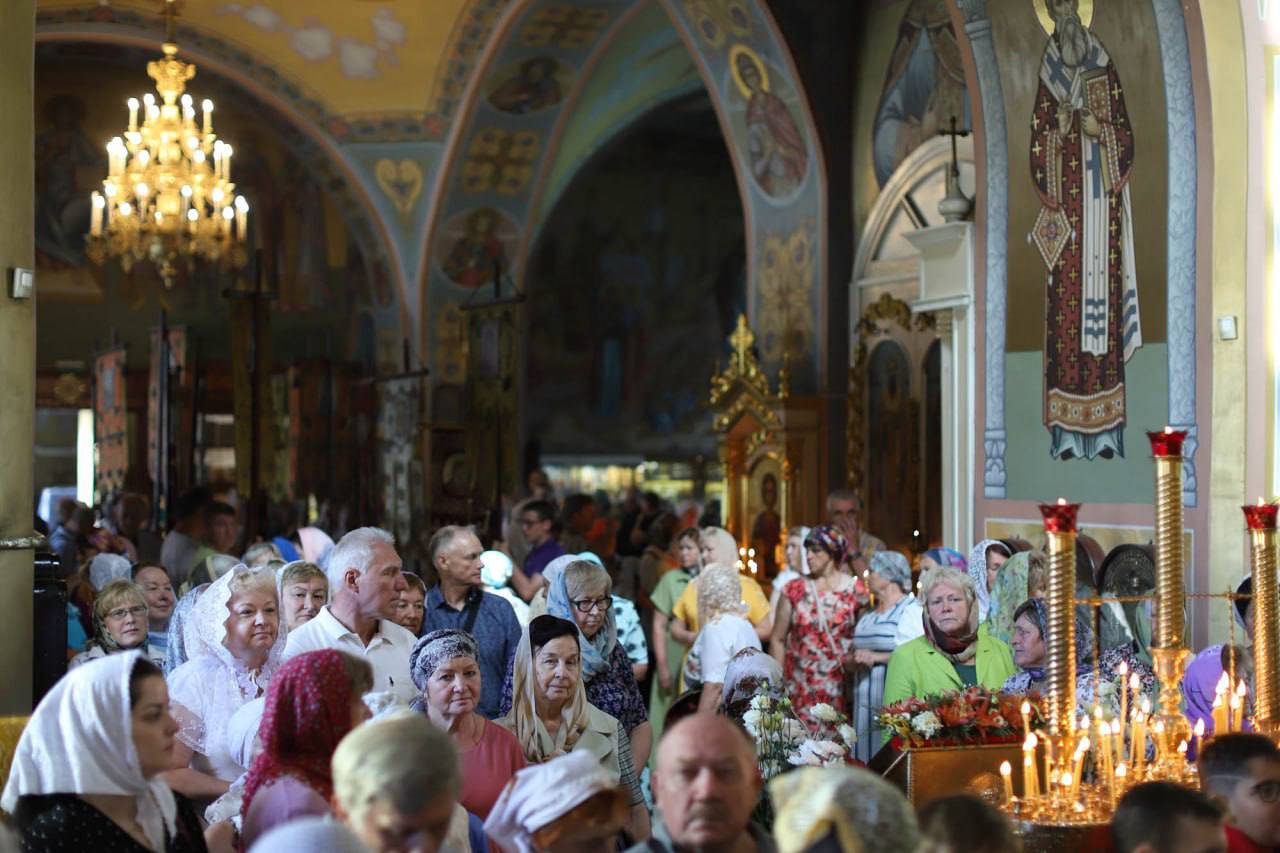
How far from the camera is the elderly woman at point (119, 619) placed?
652 cm

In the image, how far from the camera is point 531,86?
18.7m

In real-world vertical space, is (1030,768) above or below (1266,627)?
below

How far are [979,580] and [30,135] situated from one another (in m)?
5.07

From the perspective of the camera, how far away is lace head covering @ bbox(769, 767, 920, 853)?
9.34 ft

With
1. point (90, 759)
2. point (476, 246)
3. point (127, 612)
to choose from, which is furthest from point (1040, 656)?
point (476, 246)

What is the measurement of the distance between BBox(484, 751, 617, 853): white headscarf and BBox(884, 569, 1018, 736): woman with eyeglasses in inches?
123

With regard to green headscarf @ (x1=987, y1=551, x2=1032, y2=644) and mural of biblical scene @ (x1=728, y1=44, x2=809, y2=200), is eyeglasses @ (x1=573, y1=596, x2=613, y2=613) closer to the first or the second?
green headscarf @ (x1=987, y1=551, x2=1032, y2=644)

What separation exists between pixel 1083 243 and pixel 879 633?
2994 mm

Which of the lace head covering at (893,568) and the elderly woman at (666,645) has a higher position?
the lace head covering at (893,568)

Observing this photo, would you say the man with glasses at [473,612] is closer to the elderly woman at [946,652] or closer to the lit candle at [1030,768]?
the elderly woman at [946,652]

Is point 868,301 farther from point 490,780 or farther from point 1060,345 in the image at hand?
point 490,780

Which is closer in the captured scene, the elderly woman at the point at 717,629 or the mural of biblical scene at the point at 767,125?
the elderly woman at the point at 717,629

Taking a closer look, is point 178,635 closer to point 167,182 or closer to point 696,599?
point 696,599

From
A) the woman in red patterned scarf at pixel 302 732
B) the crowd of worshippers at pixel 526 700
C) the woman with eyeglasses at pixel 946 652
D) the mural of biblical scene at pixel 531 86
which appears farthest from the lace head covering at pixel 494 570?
the mural of biblical scene at pixel 531 86
